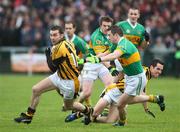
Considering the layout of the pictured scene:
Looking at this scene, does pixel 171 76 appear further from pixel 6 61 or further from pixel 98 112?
pixel 98 112

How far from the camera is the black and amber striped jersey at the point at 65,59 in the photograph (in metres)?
13.5

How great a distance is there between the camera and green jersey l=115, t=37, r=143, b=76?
43.0ft

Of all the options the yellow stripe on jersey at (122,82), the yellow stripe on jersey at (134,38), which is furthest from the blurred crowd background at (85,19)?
the yellow stripe on jersey at (122,82)

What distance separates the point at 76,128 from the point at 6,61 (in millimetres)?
17111

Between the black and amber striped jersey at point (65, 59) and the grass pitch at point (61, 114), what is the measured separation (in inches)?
42.8

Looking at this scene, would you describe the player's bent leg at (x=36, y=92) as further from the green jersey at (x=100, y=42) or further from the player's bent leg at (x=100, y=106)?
the green jersey at (x=100, y=42)

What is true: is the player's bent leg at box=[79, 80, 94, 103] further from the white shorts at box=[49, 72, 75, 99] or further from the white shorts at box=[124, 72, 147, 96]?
the white shorts at box=[124, 72, 147, 96]

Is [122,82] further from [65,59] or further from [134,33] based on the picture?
[134,33]

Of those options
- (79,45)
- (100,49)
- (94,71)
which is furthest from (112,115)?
(79,45)

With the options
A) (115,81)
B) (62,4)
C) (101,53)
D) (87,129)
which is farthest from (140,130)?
(62,4)

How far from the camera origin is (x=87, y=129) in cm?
1319

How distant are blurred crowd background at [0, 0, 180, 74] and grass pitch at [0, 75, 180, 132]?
4176mm

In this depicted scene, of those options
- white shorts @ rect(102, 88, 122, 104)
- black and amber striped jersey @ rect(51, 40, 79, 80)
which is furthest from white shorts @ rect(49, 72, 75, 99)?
white shorts @ rect(102, 88, 122, 104)

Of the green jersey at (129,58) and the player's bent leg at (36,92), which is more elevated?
the green jersey at (129,58)
